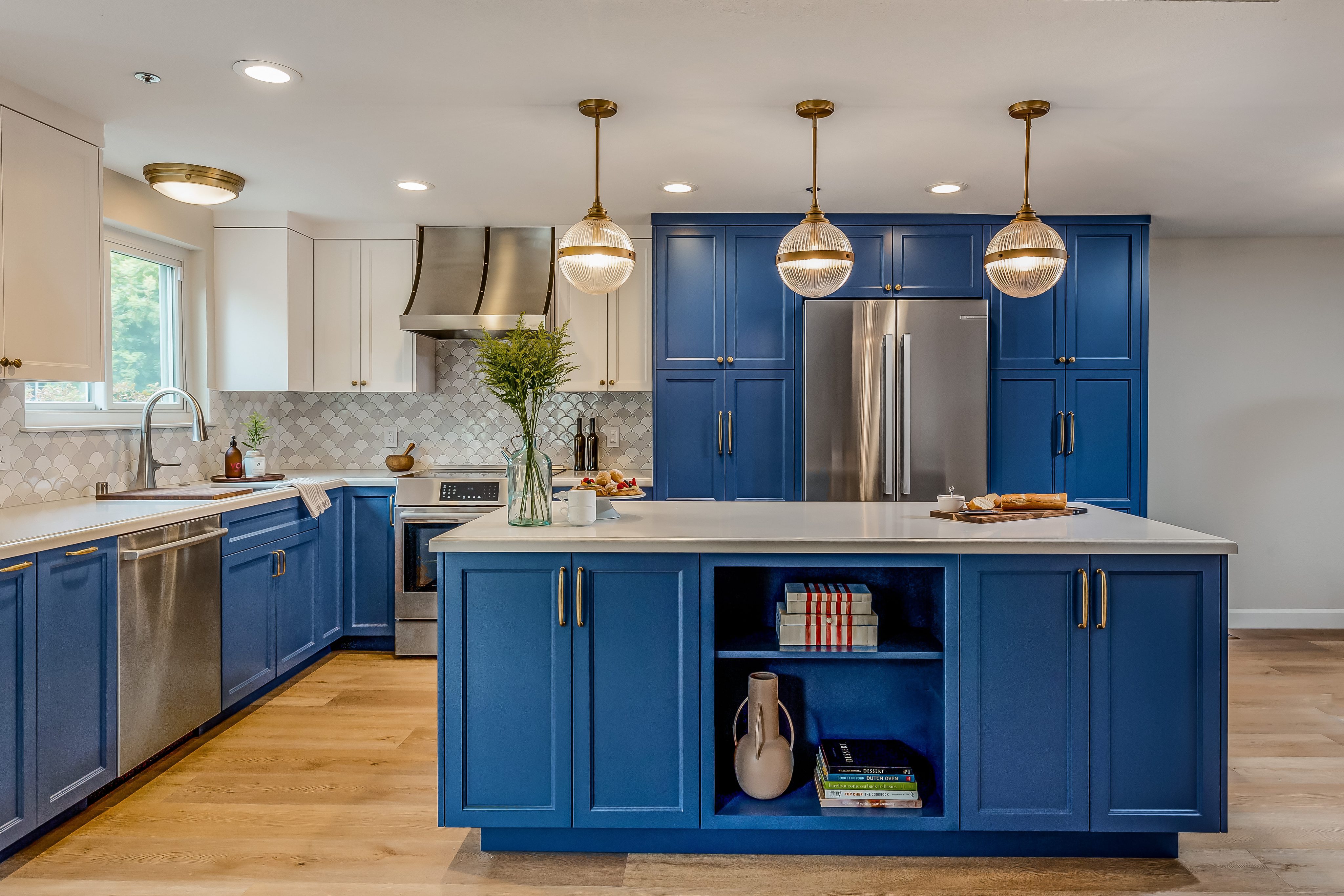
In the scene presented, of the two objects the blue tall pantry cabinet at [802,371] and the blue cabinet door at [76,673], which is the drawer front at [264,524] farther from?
the blue tall pantry cabinet at [802,371]

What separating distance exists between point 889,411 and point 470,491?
85.9 inches

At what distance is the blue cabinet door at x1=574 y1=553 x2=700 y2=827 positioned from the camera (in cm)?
224

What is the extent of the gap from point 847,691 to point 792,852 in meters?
0.49

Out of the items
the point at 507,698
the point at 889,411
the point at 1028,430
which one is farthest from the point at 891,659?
the point at 1028,430

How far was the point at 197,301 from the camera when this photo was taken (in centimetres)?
423

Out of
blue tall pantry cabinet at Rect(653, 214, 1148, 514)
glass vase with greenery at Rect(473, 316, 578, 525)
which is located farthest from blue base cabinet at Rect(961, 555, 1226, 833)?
blue tall pantry cabinet at Rect(653, 214, 1148, 514)

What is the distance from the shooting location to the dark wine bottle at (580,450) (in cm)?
477

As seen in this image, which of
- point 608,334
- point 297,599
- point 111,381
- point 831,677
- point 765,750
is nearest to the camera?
point 765,750

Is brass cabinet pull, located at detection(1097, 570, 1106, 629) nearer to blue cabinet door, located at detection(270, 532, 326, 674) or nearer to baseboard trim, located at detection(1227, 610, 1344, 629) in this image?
blue cabinet door, located at detection(270, 532, 326, 674)

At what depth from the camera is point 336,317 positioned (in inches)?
180

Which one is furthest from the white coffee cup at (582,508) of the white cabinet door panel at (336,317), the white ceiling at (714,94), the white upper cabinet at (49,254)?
the white cabinet door panel at (336,317)

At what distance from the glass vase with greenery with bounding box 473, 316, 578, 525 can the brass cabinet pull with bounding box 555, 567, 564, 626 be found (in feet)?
0.94

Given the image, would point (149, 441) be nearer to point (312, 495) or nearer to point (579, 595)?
point (312, 495)

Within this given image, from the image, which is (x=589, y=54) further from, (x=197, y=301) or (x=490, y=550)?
(x=197, y=301)
